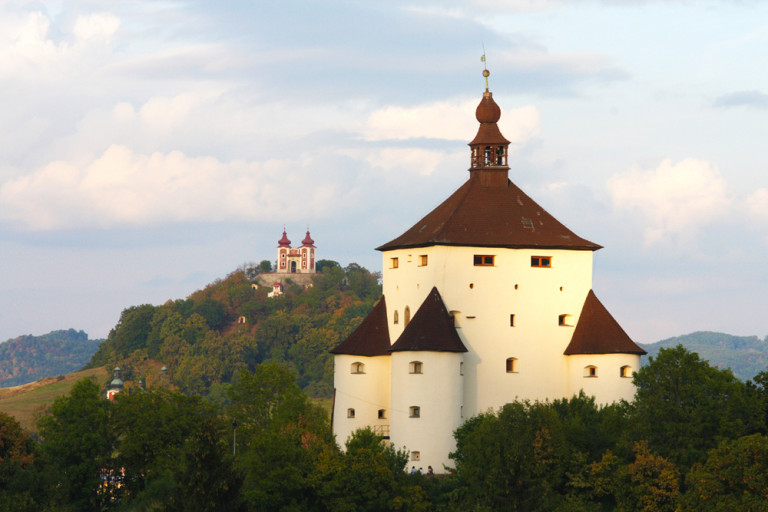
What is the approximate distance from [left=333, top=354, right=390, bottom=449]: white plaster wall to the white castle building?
53 mm

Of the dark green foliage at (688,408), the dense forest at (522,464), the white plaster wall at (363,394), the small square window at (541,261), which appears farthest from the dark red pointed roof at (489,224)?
the dark green foliage at (688,408)

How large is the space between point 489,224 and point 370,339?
8.85 meters

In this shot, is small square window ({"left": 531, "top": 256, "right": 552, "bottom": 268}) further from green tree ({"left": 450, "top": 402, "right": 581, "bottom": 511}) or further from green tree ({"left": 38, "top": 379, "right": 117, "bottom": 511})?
green tree ({"left": 38, "top": 379, "right": 117, "bottom": 511})

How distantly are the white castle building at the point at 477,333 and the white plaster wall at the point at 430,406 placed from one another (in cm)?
5

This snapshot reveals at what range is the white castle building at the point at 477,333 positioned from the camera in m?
64.8

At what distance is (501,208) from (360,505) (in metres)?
19.5

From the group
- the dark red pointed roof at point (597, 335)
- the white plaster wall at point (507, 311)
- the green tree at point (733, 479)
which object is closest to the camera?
the green tree at point (733, 479)

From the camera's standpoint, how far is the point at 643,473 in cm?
5628

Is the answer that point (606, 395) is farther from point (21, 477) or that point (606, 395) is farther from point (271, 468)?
point (21, 477)

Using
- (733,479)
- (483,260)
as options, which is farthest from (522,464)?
(483,260)

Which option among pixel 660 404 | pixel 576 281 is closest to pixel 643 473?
pixel 660 404

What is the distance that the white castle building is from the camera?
212 ft

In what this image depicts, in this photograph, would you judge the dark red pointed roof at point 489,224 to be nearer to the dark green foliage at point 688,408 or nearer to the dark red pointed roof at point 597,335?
the dark red pointed roof at point 597,335

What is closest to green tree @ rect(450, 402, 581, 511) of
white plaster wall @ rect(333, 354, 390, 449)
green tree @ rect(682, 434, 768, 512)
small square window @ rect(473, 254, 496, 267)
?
green tree @ rect(682, 434, 768, 512)
